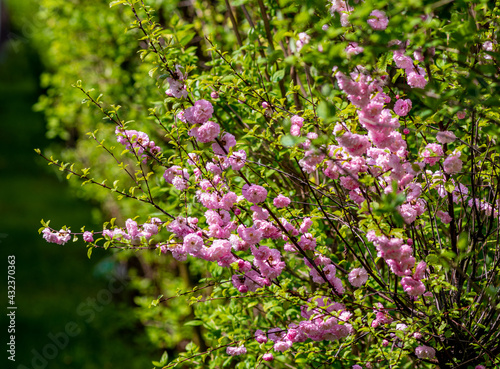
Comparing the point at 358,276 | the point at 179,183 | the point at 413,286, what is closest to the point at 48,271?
the point at 179,183

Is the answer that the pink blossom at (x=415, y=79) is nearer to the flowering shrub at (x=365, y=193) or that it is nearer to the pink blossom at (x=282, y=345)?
the flowering shrub at (x=365, y=193)

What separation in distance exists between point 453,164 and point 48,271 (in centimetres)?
801

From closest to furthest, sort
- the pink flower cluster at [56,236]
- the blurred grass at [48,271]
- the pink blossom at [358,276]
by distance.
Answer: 1. the pink blossom at [358,276]
2. the pink flower cluster at [56,236]
3. the blurred grass at [48,271]

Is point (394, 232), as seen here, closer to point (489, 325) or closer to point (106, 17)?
point (489, 325)

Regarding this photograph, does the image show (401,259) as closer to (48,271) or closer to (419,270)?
(419,270)

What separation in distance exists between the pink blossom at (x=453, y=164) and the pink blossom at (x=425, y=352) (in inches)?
27.5

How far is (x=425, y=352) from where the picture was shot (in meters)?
2.03

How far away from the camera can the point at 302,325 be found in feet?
6.70

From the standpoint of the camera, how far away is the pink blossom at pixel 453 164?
186 centimetres

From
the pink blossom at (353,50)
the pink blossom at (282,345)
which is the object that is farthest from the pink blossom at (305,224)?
the pink blossom at (353,50)

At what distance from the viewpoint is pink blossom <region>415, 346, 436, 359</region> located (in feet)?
6.59

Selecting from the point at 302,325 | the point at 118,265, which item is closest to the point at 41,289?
the point at 118,265

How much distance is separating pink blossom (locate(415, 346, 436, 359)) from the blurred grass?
Answer: 477 cm

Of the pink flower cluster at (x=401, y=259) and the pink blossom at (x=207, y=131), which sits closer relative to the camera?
the pink flower cluster at (x=401, y=259)
